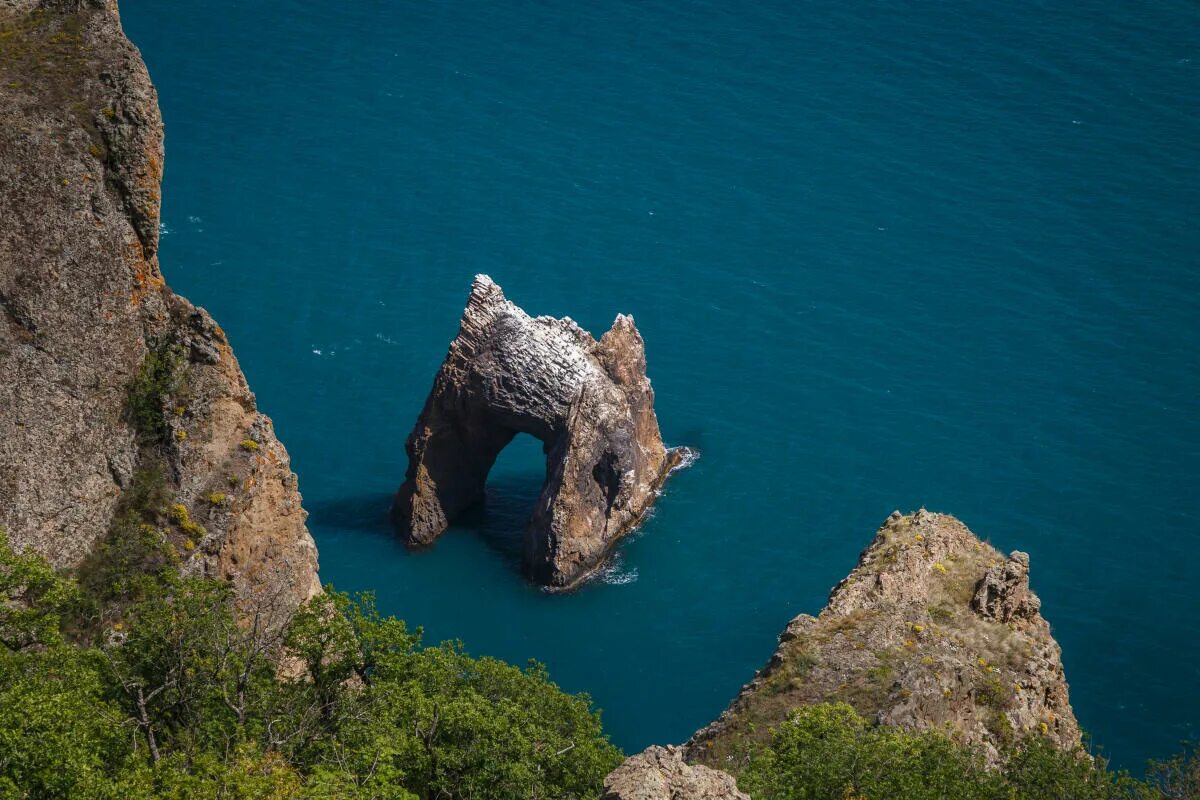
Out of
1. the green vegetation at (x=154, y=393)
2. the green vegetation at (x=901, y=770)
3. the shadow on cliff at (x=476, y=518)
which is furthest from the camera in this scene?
the shadow on cliff at (x=476, y=518)

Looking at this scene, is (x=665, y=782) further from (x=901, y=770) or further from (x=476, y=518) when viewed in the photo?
(x=476, y=518)

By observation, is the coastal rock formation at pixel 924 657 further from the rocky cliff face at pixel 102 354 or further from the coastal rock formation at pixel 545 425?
the coastal rock formation at pixel 545 425

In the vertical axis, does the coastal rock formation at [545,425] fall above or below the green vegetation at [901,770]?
below

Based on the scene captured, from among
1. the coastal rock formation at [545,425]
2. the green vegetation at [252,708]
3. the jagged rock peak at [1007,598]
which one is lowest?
the coastal rock formation at [545,425]

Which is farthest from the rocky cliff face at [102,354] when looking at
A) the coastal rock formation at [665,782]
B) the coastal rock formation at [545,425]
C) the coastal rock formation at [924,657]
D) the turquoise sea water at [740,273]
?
the coastal rock formation at [545,425]

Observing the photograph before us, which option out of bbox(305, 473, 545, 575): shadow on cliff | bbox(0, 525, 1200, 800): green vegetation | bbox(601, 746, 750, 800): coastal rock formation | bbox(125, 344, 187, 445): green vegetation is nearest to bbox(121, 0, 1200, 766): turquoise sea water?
bbox(305, 473, 545, 575): shadow on cliff

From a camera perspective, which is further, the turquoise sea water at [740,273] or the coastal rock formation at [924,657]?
the turquoise sea water at [740,273]

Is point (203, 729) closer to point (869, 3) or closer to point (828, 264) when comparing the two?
point (828, 264)
